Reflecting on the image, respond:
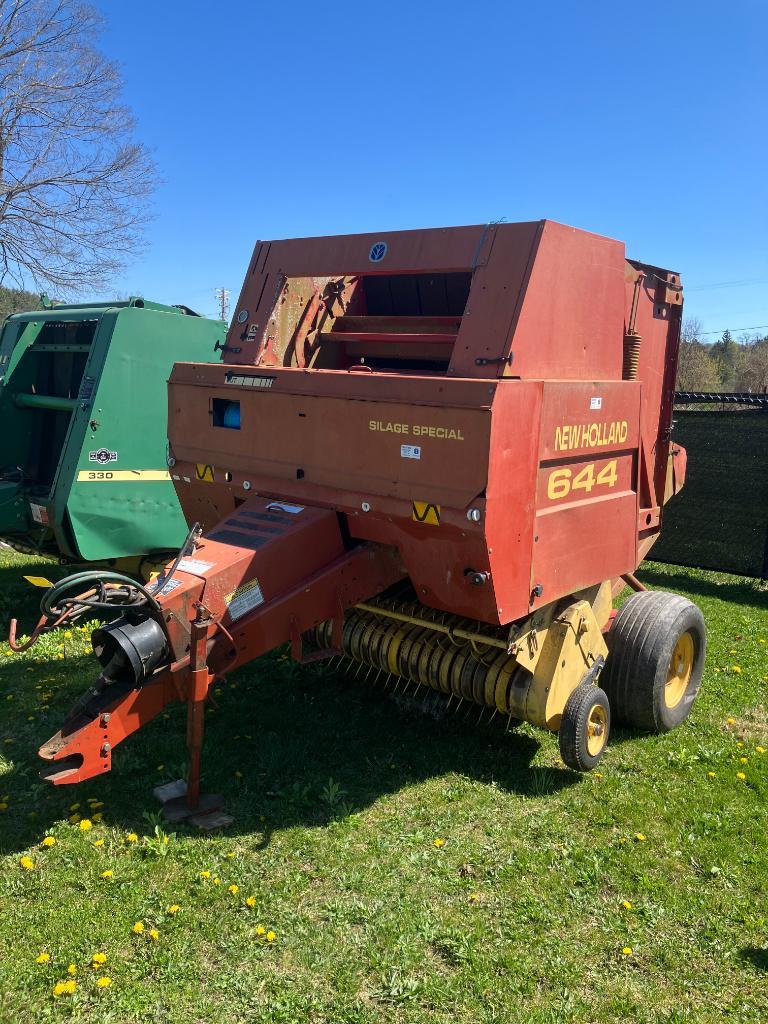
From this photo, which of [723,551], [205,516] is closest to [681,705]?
[205,516]

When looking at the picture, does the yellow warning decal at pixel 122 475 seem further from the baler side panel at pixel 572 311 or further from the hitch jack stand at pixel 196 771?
the baler side panel at pixel 572 311

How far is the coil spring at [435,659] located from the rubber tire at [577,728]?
0.75ft

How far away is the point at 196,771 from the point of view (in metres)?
3.59

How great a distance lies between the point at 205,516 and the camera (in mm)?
4871

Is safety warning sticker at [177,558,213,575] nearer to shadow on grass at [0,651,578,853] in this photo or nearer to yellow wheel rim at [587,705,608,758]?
shadow on grass at [0,651,578,853]

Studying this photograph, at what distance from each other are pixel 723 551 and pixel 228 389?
7.14 m

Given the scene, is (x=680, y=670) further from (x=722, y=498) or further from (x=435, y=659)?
(x=722, y=498)

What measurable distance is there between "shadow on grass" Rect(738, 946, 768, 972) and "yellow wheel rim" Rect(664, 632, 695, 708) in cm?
202

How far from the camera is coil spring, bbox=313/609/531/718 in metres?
4.16

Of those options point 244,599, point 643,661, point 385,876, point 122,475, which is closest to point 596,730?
point 643,661

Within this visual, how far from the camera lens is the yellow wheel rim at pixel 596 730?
4.14 m

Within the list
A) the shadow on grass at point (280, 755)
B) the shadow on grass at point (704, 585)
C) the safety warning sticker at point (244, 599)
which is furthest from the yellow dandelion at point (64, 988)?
the shadow on grass at point (704, 585)

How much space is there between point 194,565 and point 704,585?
721 cm

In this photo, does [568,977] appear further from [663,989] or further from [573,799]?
[573,799]
